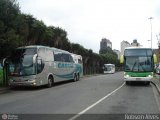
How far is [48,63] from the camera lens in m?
28.0

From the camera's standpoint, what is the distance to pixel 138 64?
28922 millimetres

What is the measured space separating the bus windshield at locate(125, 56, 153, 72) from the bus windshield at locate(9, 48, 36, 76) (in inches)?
320

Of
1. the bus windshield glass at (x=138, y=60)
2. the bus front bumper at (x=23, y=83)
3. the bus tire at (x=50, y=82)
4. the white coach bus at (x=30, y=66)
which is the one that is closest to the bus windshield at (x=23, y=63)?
the white coach bus at (x=30, y=66)

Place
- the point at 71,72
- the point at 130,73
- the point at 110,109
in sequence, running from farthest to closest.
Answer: the point at 71,72
the point at 130,73
the point at 110,109

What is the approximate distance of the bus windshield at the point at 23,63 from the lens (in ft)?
83.2

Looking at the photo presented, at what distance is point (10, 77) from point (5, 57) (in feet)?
6.46

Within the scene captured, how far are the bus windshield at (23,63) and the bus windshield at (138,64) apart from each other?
8124 millimetres

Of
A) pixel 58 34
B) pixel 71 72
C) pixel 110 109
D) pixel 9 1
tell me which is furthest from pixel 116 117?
pixel 58 34

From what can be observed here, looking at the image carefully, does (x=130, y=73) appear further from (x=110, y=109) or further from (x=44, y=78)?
(x=110, y=109)

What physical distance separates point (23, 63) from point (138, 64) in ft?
31.3

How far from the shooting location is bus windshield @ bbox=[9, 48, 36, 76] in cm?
2536

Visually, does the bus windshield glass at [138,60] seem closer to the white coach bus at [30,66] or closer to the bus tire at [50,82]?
the bus tire at [50,82]

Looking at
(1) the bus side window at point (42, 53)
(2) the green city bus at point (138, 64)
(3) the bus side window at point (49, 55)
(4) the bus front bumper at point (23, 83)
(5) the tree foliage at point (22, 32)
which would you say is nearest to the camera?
(5) the tree foliage at point (22, 32)

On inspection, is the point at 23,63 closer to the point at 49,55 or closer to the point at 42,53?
the point at 42,53
